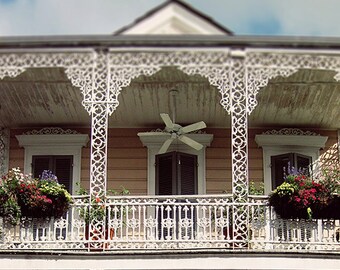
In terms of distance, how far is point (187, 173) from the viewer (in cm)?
1723

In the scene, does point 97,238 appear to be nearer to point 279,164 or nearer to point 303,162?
point 279,164

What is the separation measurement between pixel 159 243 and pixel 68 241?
5.72ft

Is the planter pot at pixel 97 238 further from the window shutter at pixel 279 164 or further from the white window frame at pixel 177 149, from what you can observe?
the window shutter at pixel 279 164

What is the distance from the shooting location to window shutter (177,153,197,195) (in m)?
17.1

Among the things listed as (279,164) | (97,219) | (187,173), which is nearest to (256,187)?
(279,164)

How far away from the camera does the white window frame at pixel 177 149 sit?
17.2m

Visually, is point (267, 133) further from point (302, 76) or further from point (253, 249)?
point (253, 249)

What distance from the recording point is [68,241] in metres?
13.5

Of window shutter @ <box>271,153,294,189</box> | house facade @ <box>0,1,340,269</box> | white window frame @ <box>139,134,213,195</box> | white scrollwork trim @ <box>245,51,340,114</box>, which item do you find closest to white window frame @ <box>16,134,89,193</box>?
house facade @ <box>0,1,340,269</box>

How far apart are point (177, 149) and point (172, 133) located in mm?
852

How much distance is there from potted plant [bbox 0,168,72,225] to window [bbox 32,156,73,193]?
345 cm

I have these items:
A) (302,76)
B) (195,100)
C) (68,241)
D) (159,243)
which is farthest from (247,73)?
(68,241)

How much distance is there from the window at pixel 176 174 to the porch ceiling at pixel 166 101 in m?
0.87

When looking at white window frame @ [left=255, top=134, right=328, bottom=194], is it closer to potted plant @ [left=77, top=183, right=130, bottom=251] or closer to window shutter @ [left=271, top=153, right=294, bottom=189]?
window shutter @ [left=271, top=153, right=294, bottom=189]
